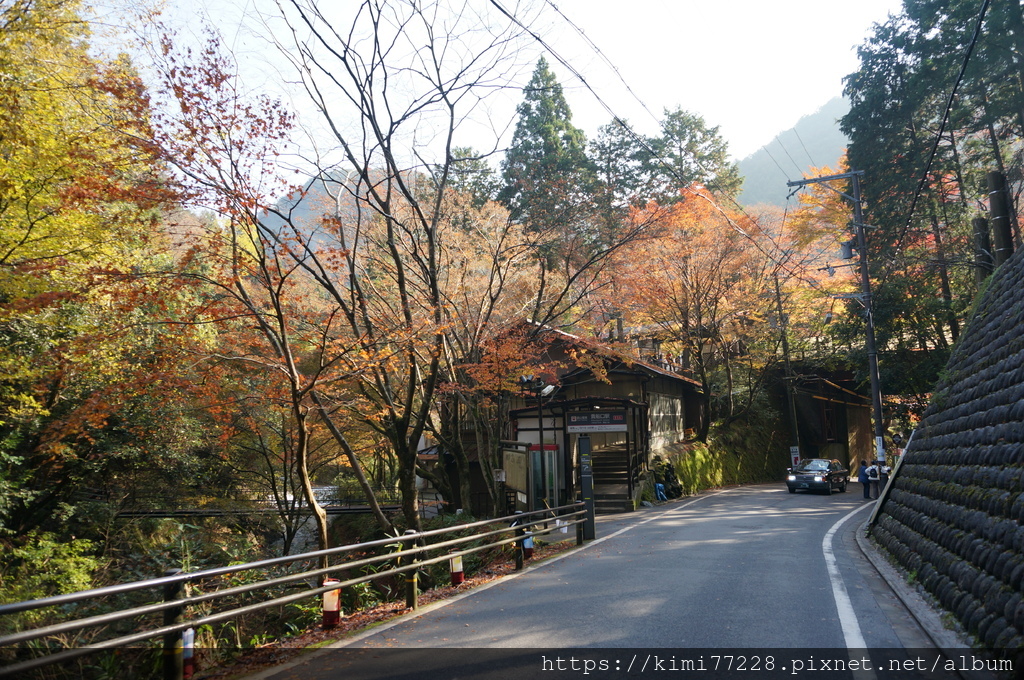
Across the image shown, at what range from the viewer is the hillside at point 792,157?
86500mm

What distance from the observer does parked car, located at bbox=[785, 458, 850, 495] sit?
84.3ft

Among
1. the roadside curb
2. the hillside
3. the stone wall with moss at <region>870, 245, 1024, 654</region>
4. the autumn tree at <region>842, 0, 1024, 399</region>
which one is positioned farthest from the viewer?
the hillside

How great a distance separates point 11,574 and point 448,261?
38.1ft

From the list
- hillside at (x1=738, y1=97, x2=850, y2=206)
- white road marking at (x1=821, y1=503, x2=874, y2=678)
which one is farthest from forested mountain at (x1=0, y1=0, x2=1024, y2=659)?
hillside at (x1=738, y1=97, x2=850, y2=206)

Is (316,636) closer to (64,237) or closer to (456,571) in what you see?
(456,571)

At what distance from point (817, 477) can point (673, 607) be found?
70.0 feet

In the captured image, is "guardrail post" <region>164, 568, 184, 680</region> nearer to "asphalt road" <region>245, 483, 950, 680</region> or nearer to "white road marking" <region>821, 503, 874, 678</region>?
"asphalt road" <region>245, 483, 950, 680</region>

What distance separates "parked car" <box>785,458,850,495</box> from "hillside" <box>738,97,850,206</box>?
5738 cm

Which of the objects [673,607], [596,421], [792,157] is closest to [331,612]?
[673,607]

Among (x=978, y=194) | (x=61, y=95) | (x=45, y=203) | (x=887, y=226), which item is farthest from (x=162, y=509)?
(x=978, y=194)

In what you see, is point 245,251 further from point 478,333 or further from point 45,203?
point 478,333

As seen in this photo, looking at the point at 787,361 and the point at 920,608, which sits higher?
the point at 787,361

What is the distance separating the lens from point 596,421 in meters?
22.0

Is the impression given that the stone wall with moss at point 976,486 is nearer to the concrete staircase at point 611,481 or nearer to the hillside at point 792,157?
the concrete staircase at point 611,481
